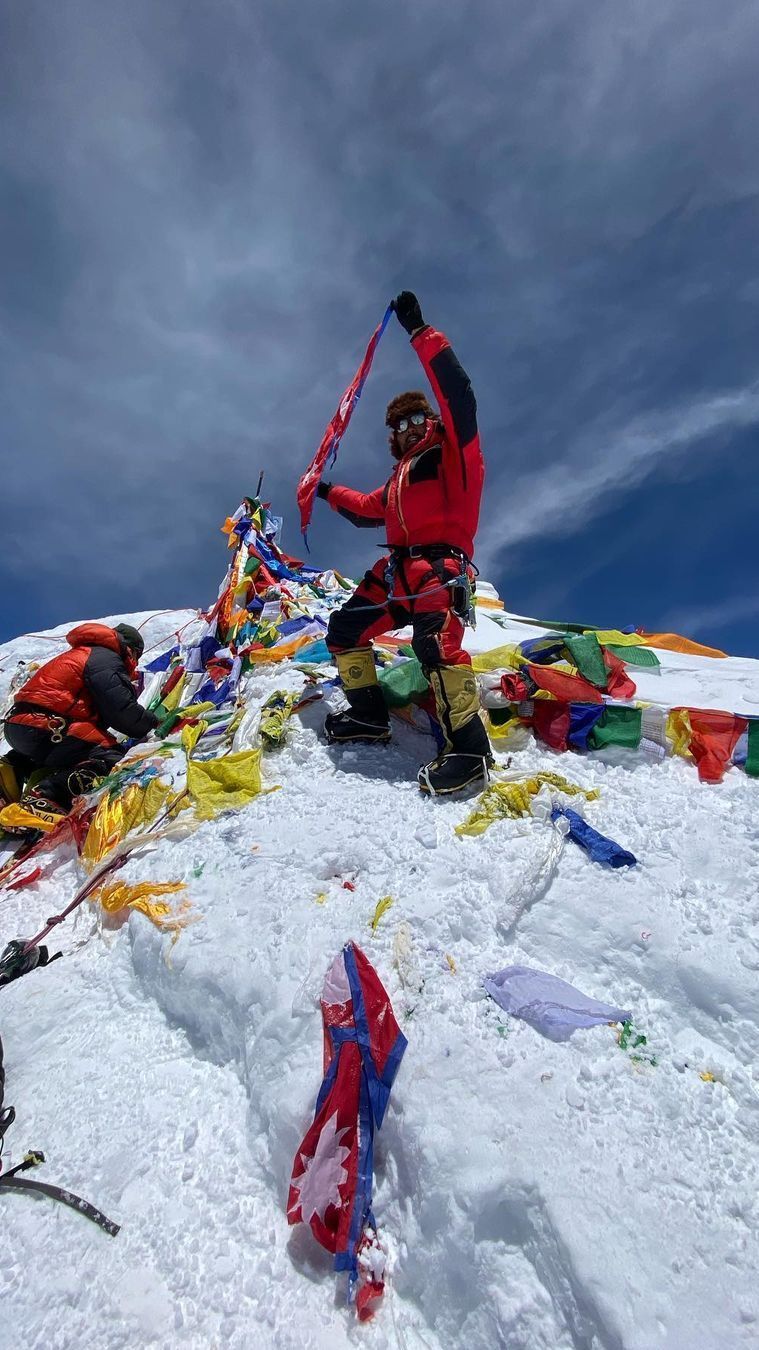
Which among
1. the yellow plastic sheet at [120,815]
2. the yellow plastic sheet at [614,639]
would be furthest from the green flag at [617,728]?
the yellow plastic sheet at [120,815]

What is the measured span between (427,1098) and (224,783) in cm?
259

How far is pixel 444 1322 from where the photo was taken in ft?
5.84

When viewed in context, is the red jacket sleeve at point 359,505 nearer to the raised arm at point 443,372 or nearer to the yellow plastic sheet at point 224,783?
the raised arm at point 443,372

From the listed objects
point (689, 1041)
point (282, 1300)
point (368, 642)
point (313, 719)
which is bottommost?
point (282, 1300)

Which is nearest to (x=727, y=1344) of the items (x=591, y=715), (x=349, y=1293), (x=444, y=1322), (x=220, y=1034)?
(x=444, y=1322)

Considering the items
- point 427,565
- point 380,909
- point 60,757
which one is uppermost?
point 427,565

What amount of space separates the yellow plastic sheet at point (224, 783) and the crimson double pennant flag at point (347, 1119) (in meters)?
1.87

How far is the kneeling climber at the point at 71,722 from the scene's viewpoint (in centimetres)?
560

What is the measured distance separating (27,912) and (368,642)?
2963mm

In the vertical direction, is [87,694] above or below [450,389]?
below

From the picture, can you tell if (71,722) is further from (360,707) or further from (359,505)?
(359,505)

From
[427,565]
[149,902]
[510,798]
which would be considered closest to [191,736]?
[149,902]

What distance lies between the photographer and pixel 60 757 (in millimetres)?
5754

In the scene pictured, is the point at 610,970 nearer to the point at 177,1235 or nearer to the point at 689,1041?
the point at 689,1041
